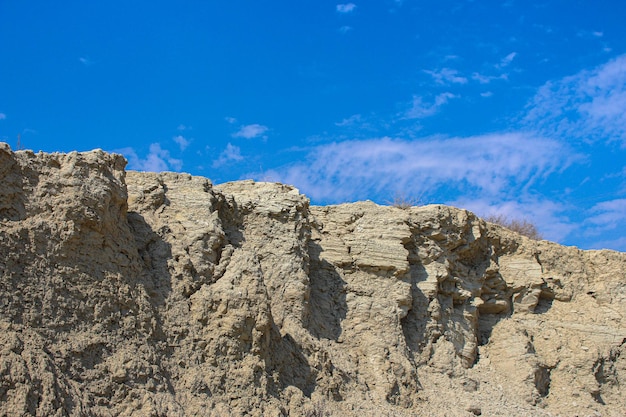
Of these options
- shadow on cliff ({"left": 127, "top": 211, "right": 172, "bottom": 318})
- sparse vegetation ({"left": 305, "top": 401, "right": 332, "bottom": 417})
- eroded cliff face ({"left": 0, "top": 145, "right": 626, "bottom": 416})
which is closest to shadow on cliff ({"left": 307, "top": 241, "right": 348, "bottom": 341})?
eroded cliff face ({"left": 0, "top": 145, "right": 626, "bottom": 416})

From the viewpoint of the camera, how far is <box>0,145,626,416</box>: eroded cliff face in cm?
679

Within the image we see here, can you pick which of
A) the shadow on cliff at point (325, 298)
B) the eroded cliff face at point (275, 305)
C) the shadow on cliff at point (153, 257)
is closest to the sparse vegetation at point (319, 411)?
the eroded cliff face at point (275, 305)

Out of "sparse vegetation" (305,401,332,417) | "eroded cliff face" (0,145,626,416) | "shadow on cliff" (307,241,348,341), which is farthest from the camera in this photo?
"shadow on cliff" (307,241,348,341)

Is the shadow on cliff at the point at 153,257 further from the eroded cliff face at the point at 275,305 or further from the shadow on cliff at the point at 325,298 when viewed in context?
the shadow on cliff at the point at 325,298

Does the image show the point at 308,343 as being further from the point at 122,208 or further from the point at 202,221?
the point at 122,208

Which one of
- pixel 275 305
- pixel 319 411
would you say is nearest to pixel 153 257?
pixel 275 305

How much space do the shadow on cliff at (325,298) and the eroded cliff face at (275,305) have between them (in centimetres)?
3

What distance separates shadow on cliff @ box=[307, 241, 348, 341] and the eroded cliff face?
0.10 ft

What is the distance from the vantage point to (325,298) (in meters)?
11.0

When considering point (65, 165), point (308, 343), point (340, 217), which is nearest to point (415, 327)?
point (340, 217)

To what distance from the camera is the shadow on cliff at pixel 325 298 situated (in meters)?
10.4

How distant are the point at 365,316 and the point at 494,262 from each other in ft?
14.3

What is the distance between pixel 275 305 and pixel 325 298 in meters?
1.54

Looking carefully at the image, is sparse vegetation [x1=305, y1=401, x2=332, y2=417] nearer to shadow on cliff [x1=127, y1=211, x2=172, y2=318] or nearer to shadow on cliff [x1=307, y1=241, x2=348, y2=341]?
shadow on cliff [x1=307, y1=241, x2=348, y2=341]
